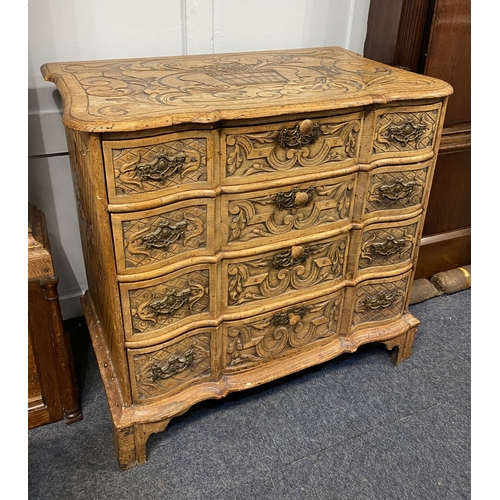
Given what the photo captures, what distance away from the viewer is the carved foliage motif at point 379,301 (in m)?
1.97

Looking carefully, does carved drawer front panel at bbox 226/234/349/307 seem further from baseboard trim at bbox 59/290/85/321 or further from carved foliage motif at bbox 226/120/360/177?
baseboard trim at bbox 59/290/85/321

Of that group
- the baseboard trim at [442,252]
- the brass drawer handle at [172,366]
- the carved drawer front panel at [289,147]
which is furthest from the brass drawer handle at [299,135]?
the baseboard trim at [442,252]

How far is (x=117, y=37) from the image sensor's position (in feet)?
6.23

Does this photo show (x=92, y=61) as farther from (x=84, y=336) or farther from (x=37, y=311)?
(x=84, y=336)

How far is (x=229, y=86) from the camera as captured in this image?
5.17ft

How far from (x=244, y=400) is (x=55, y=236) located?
1052mm

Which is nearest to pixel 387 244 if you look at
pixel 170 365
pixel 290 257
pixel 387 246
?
pixel 387 246

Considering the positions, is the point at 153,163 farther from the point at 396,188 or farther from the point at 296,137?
the point at 396,188

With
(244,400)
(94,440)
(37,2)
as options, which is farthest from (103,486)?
(37,2)

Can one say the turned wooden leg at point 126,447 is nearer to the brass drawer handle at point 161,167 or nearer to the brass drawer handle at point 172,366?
the brass drawer handle at point 172,366

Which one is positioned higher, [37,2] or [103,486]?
[37,2]

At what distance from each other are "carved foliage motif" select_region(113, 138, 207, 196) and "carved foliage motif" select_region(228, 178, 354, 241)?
177 mm

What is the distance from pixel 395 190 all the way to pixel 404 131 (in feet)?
0.68

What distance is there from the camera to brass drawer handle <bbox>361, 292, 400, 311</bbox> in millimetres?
1985
